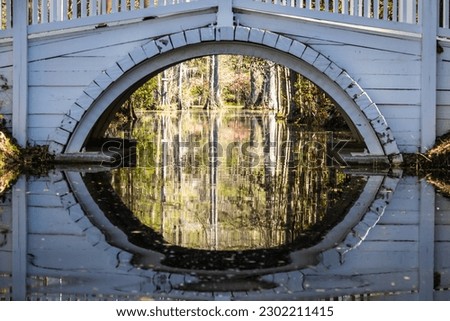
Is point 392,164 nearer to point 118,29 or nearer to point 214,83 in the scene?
point 118,29

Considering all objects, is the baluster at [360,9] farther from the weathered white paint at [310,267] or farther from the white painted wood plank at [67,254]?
the white painted wood plank at [67,254]

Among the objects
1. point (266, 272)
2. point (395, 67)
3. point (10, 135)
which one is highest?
point (395, 67)

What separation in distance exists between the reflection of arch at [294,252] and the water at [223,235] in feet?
0.04

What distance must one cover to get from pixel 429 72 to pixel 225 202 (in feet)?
14.7

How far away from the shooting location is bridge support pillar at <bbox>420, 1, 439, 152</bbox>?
13789 millimetres

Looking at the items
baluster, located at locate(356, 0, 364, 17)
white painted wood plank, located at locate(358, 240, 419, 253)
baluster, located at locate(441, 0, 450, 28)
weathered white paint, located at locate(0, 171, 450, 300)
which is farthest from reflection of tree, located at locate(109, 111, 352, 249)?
baluster, located at locate(441, 0, 450, 28)

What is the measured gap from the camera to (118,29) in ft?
45.9

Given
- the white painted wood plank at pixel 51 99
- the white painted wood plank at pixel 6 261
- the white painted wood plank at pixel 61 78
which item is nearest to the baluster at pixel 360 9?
the white painted wood plank at pixel 61 78

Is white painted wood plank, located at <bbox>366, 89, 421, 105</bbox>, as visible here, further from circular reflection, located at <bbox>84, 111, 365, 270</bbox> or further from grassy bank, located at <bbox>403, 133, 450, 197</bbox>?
circular reflection, located at <bbox>84, 111, 365, 270</bbox>

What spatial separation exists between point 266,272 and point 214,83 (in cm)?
4936

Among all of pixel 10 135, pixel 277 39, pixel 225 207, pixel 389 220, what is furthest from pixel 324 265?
pixel 10 135

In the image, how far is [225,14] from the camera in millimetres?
13688

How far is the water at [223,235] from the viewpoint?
20.0 ft

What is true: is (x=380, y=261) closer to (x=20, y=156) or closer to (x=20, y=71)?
(x=20, y=156)
